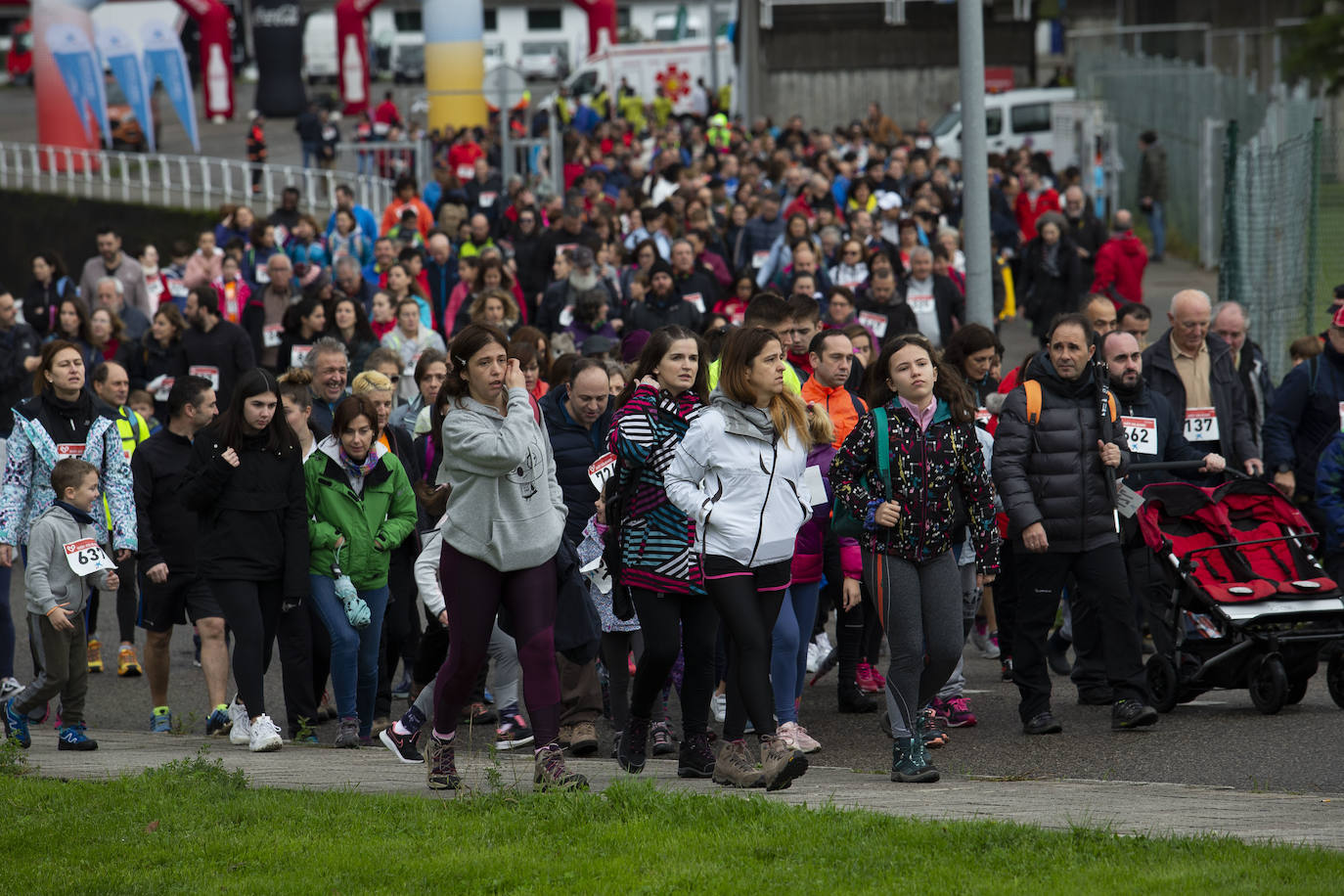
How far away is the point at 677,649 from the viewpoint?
285 inches

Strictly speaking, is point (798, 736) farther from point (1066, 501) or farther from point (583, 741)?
point (1066, 501)

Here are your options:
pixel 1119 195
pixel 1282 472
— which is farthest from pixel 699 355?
pixel 1119 195

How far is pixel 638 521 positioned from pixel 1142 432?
3.34m

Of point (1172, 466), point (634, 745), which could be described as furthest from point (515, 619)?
point (1172, 466)

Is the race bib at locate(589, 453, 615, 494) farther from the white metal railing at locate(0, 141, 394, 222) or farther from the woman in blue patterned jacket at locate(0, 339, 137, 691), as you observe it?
the white metal railing at locate(0, 141, 394, 222)

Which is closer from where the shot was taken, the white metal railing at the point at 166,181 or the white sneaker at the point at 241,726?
the white sneaker at the point at 241,726

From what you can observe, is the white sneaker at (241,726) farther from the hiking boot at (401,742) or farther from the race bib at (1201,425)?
the race bib at (1201,425)

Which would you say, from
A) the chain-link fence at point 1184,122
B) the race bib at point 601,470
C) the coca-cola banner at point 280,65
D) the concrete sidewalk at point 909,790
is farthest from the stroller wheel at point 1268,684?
the coca-cola banner at point 280,65

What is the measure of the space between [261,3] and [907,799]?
58081 mm

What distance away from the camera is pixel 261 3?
2398 inches

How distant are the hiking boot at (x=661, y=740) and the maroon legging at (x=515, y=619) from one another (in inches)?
61.8

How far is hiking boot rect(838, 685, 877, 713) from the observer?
9.54m

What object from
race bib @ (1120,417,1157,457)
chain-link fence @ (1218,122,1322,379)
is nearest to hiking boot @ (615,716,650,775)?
race bib @ (1120,417,1157,457)

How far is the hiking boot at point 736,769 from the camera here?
23.0ft
